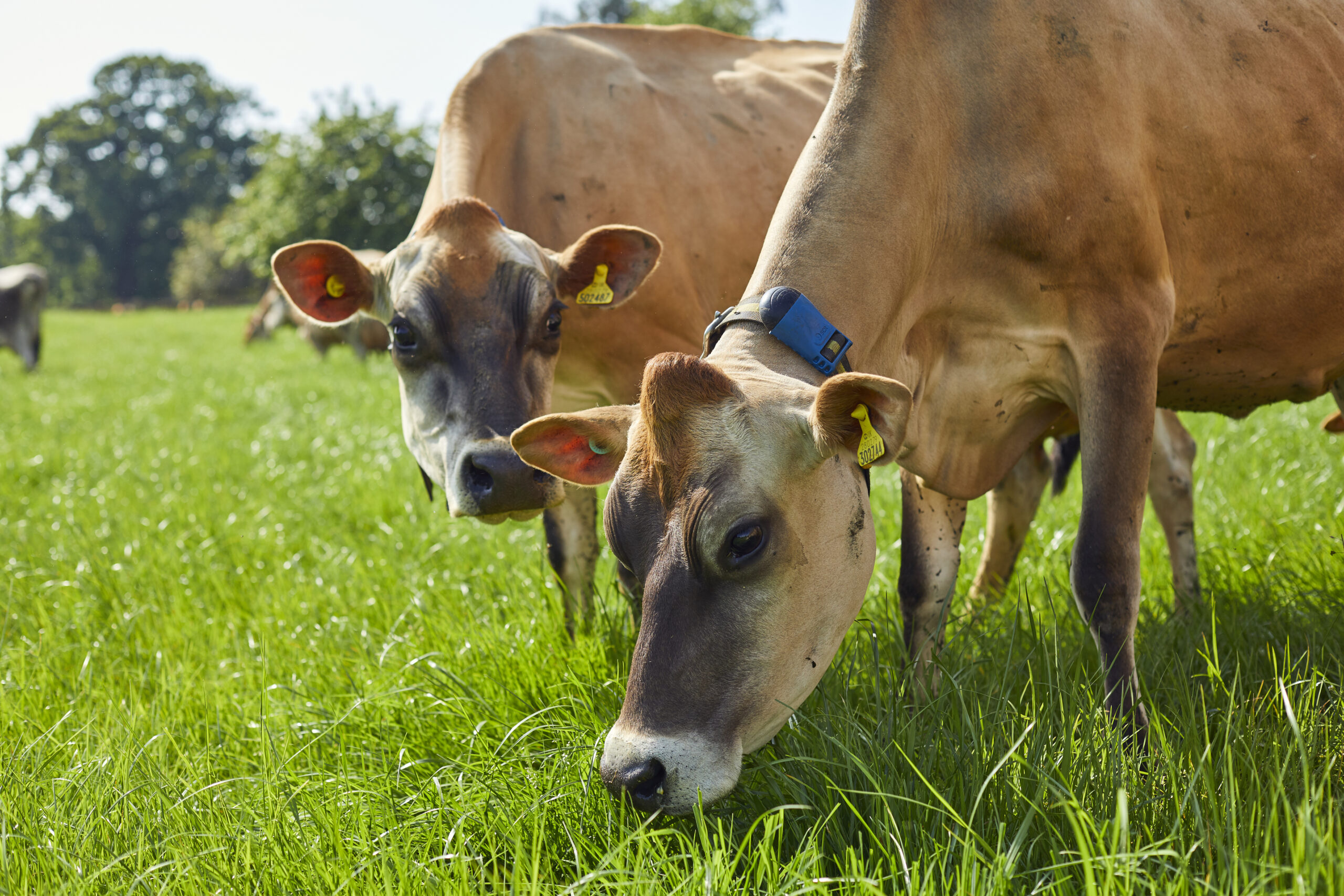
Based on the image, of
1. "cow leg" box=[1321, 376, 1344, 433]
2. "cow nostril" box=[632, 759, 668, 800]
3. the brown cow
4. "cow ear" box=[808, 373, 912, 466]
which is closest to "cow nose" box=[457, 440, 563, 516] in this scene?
the brown cow

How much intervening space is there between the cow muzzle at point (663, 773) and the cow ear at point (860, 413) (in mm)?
698

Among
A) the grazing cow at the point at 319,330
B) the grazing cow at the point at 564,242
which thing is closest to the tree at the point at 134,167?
the grazing cow at the point at 319,330

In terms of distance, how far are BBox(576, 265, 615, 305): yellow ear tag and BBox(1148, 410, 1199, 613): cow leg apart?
215cm

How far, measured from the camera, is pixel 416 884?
2018mm

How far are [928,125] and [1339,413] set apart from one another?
2.33 metres

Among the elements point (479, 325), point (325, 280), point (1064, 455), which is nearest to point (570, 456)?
point (479, 325)

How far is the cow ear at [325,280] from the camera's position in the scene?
149 inches

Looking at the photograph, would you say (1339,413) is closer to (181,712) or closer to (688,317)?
(688,317)

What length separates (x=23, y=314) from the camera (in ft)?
56.4

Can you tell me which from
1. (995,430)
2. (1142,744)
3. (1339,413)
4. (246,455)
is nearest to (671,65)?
(995,430)

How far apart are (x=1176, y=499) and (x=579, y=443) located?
280 cm

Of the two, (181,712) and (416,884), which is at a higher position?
(416,884)

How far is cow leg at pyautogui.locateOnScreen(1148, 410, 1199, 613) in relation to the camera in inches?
158

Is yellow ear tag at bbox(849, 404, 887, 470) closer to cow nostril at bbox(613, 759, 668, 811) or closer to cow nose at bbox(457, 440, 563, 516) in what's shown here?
cow nostril at bbox(613, 759, 668, 811)
